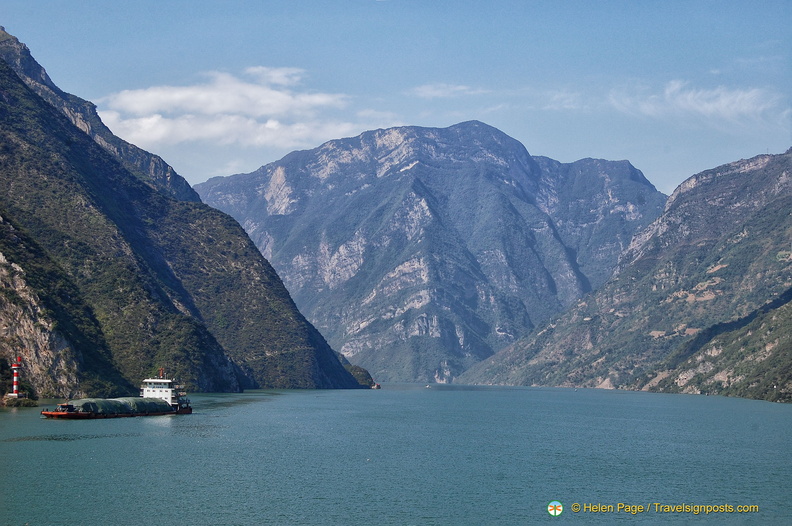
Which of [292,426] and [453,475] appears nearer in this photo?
[453,475]

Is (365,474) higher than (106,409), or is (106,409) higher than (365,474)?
(106,409)

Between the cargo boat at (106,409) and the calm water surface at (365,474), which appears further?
the cargo boat at (106,409)

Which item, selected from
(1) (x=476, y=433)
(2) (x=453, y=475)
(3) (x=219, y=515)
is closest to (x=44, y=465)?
(3) (x=219, y=515)

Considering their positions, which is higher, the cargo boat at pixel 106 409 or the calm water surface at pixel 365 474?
the cargo boat at pixel 106 409

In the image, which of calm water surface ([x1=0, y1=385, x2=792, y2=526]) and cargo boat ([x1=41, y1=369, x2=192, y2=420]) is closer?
calm water surface ([x1=0, y1=385, x2=792, y2=526])

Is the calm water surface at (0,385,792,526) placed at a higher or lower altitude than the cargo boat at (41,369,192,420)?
lower

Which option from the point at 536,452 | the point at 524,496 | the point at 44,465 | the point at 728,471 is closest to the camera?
the point at 524,496

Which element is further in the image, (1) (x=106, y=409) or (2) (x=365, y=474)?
(1) (x=106, y=409)

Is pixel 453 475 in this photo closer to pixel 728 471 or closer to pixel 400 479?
pixel 400 479
